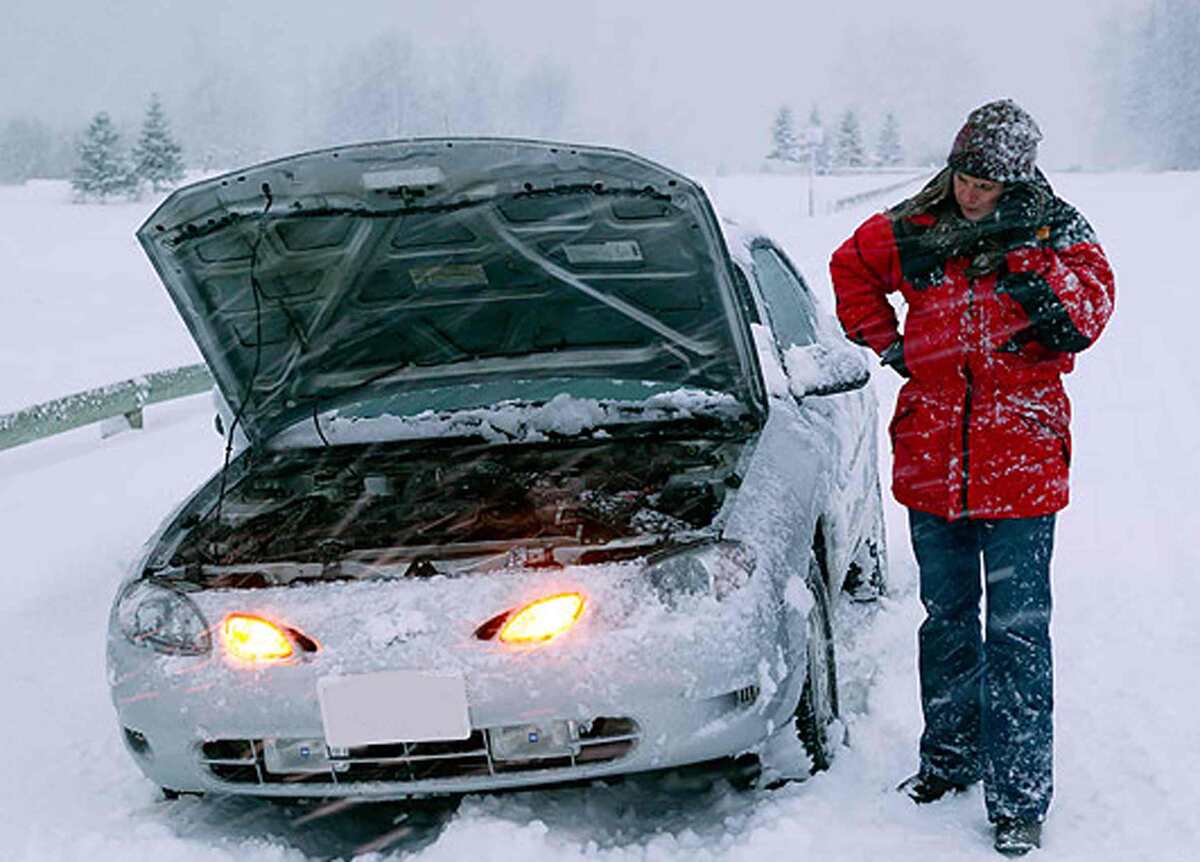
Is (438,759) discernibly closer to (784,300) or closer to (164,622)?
(164,622)

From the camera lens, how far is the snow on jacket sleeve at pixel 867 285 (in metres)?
3.41

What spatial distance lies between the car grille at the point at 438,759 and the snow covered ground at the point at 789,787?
21cm

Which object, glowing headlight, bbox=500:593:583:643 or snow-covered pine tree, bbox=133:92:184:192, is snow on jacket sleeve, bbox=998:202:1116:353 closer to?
glowing headlight, bbox=500:593:583:643

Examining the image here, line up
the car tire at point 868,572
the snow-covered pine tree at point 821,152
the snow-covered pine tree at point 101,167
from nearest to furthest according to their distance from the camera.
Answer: the car tire at point 868,572 → the snow-covered pine tree at point 101,167 → the snow-covered pine tree at point 821,152

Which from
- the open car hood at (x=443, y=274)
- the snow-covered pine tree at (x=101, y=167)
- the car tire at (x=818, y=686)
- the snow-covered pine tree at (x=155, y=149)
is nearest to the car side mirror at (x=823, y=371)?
the open car hood at (x=443, y=274)

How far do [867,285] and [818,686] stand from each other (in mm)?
1127

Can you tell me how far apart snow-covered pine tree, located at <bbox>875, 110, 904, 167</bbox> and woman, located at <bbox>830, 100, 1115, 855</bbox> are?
9984 cm

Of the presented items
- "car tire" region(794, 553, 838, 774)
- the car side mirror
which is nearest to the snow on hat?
the car side mirror

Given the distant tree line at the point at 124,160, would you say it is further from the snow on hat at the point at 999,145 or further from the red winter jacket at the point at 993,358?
the snow on hat at the point at 999,145

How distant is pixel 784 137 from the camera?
9394 cm

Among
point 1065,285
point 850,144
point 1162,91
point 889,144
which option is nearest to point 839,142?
point 850,144

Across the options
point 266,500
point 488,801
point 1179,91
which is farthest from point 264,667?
point 1179,91

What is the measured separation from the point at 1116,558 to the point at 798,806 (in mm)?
2871

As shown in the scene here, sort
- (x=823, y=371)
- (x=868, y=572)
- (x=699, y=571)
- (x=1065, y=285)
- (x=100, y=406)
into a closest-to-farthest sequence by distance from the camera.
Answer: (x=1065, y=285)
(x=699, y=571)
(x=823, y=371)
(x=868, y=572)
(x=100, y=406)
